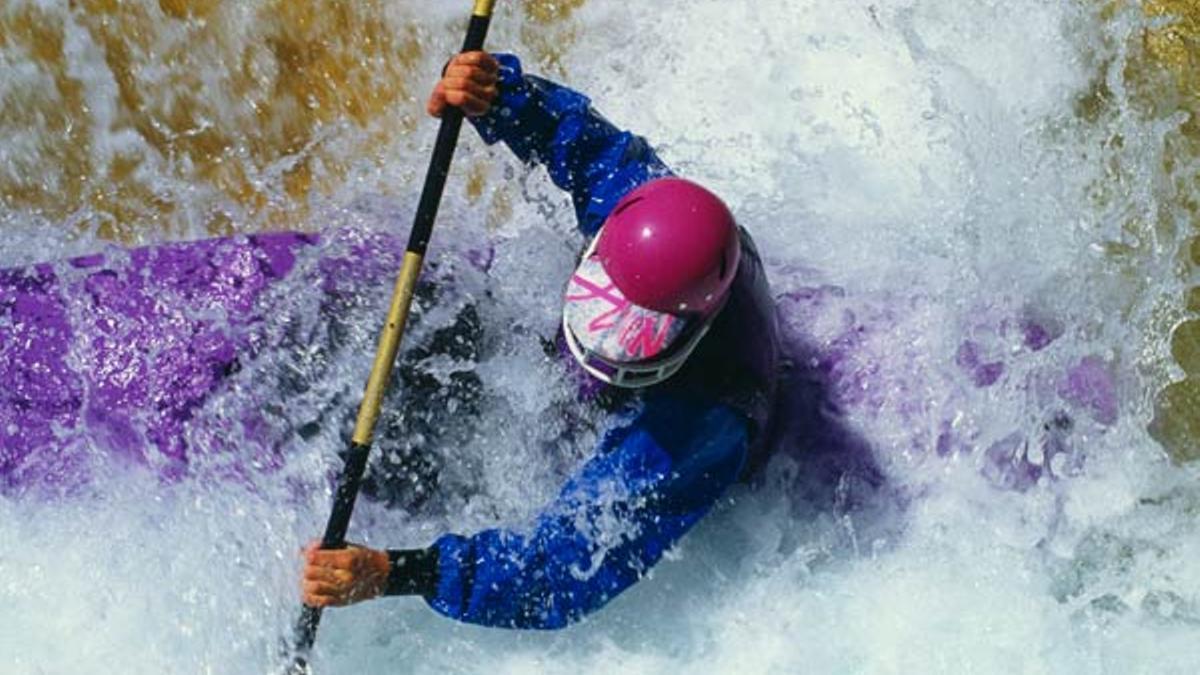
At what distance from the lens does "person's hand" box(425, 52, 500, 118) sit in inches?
139

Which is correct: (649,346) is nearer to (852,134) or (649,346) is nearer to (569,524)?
(569,524)

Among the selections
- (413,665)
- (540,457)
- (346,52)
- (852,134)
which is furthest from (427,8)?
(413,665)

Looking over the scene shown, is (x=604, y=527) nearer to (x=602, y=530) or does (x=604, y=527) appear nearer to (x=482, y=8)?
(x=602, y=530)

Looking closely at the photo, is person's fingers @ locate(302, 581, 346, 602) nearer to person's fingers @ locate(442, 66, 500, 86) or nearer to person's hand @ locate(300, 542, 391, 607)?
person's hand @ locate(300, 542, 391, 607)

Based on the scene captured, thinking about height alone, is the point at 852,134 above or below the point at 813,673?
above

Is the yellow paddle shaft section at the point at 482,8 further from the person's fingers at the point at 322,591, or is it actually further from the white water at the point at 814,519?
the person's fingers at the point at 322,591

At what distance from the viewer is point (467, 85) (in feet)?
11.6

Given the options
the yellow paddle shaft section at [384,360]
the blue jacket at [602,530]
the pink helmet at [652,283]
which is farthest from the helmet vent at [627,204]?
the yellow paddle shaft section at [384,360]

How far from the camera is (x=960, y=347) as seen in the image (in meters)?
4.01

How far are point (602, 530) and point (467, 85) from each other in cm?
101

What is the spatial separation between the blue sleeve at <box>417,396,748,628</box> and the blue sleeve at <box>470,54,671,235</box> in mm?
607

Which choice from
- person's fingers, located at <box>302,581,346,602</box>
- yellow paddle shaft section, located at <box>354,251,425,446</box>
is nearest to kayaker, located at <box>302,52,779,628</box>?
person's fingers, located at <box>302,581,346,602</box>

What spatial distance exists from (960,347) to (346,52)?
2.15m

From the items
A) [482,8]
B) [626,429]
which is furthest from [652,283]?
[482,8]
